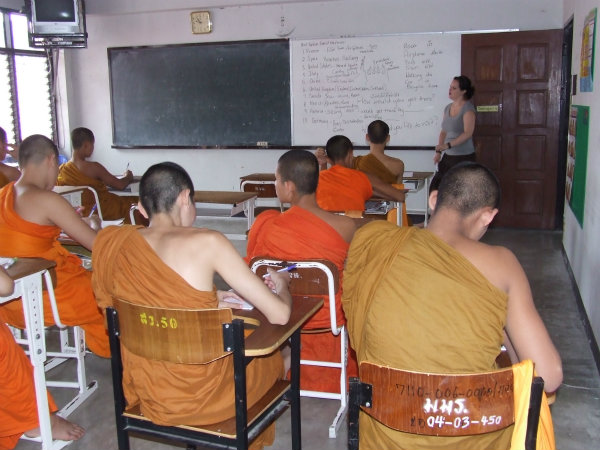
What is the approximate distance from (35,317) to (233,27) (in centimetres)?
563

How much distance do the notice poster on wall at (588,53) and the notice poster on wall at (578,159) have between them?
0.17 metres

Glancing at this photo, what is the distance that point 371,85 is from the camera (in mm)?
6977

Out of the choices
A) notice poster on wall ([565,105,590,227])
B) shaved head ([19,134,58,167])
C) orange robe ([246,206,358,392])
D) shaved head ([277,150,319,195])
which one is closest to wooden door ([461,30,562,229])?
notice poster on wall ([565,105,590,227])

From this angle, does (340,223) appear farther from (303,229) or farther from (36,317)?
(36,317)

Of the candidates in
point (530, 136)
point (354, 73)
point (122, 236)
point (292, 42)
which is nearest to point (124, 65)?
point (292, 42)

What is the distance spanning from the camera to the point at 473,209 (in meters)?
1.77

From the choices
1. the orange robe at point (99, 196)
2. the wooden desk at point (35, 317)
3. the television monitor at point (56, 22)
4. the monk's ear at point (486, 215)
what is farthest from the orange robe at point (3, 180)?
the monk's ear at point (486, 215)

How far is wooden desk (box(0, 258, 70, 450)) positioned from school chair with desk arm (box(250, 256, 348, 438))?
2.84ft

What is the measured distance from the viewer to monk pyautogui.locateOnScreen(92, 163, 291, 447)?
6.35 feet

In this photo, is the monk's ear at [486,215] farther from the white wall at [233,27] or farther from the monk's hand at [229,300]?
the white wall at [233,27]

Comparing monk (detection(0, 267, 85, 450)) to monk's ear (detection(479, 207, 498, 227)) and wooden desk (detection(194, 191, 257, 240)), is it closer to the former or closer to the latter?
monk's ear (detection(479, 207, 498, 227))

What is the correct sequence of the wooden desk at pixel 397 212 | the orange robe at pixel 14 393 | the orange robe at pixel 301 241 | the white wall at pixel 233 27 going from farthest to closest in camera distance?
the white wall at pixel 233 27 → the wooden desk at pixel 397 212 → the orange robe at pixel 301 241 → the orange robe at pixel 14 393

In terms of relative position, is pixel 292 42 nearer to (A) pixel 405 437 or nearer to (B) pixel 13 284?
(B) pixel 13 284

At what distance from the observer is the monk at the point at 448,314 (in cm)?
154
